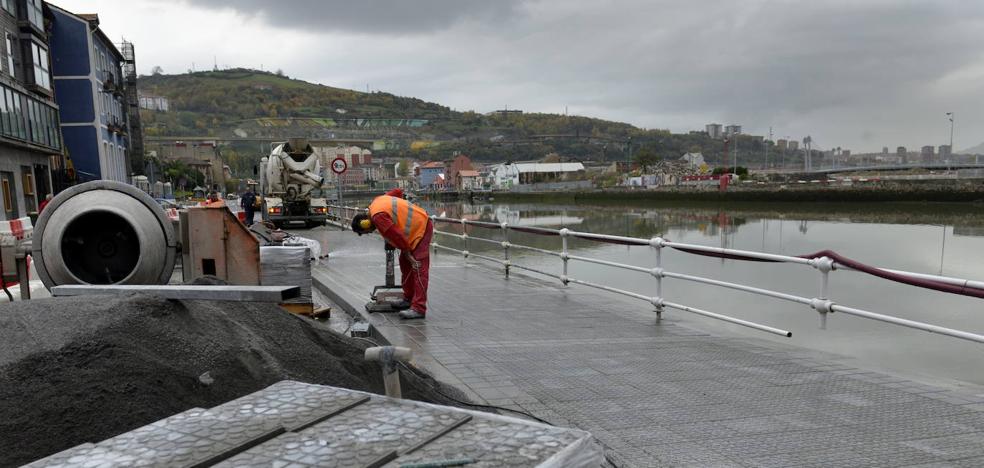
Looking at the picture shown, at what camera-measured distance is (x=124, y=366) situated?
3242mm

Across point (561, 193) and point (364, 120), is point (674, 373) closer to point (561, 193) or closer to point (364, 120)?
point (561, 193)

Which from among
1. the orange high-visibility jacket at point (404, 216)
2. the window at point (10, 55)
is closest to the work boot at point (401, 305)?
the orange high-visibility jacket at point (404, 216)

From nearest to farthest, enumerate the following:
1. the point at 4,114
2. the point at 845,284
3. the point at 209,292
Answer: the point at 209,292 < the point at 845,284 < the point at 4,114

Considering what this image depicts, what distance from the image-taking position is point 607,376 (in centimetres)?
516

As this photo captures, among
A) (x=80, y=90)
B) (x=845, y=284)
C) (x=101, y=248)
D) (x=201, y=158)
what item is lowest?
(x=845, y=284)

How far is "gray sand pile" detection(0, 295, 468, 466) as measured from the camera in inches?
118

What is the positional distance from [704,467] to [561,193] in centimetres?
8645

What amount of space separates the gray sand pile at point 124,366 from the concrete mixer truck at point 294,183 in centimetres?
2200

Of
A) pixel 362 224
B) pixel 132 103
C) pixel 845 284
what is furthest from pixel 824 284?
pixel 132 103

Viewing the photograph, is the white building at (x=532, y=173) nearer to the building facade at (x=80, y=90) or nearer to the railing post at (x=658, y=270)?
the building facade at (x=80, y=90)

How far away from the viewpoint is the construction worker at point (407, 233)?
7.36 metres

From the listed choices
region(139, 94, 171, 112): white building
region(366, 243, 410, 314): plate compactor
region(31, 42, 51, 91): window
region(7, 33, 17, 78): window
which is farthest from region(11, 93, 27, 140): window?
region(139, 94, 171, 112): white building

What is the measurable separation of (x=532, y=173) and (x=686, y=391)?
141 m

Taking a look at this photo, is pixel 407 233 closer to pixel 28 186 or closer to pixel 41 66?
pixel 28 186
